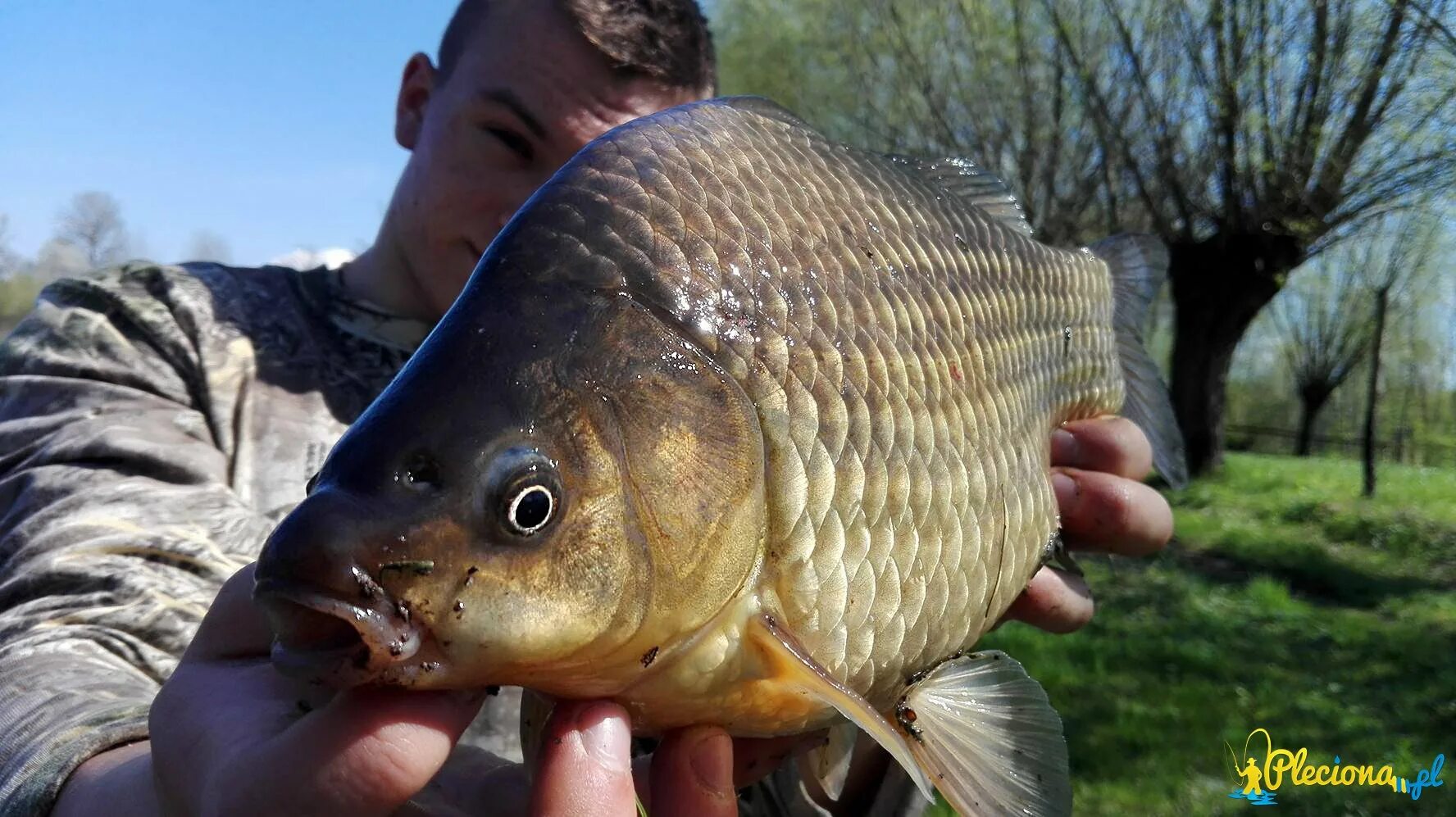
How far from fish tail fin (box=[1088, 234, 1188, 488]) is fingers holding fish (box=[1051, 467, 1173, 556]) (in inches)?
7.9

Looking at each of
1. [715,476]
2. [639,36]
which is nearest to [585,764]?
[715,476]

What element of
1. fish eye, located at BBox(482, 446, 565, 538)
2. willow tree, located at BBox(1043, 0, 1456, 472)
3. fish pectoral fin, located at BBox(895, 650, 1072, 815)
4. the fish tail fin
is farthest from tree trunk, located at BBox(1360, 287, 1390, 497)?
fish eye, located at BBox(482, 446, 565, 538)

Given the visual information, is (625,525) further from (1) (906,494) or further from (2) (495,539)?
(1) (906,494)

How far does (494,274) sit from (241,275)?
1359 millimetres

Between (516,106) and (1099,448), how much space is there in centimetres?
136

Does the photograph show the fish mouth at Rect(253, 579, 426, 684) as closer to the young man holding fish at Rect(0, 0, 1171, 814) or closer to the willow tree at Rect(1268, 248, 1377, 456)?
the young man holding fish at Rect(0, 0, 1171, 814)

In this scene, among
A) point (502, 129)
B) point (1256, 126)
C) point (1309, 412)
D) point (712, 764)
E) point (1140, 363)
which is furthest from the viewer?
point (1309, 412)

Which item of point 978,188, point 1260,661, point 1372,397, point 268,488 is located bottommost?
point 1260,661

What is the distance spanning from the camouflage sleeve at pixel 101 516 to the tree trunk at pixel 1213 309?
985 centimetres

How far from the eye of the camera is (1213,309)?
998cm

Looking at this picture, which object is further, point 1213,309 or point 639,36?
point 1213,309

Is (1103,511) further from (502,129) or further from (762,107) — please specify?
(502,129)

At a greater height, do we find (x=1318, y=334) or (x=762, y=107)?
(x=762, y=107)

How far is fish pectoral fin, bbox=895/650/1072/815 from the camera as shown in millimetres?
1181
